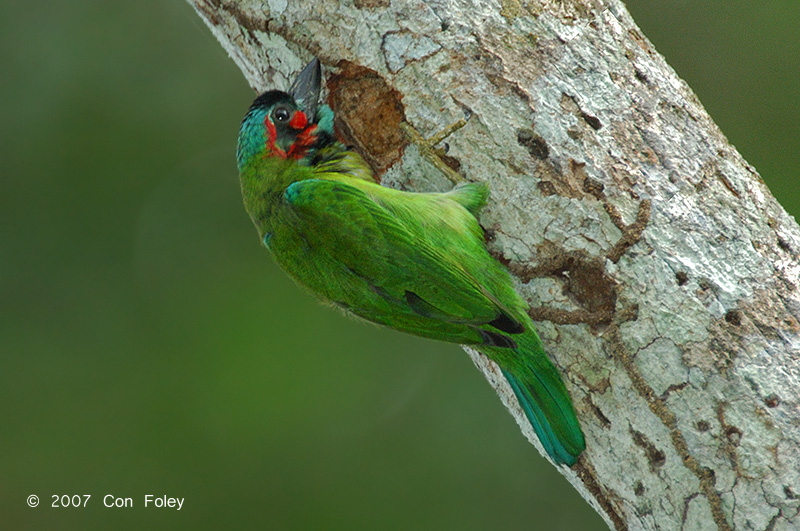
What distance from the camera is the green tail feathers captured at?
7.18 feet

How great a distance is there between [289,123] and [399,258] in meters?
0.74

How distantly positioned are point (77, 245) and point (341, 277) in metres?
3.53

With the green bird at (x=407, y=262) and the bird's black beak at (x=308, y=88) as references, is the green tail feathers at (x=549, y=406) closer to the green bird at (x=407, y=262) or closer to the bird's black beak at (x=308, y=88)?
the green bird at (x=407, y=262)

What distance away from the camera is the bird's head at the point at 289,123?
2.57m

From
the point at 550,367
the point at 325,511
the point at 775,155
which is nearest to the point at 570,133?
the point at 550,367

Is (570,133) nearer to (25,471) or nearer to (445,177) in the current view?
(445,177)

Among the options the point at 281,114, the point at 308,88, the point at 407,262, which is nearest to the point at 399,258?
the point at 407,262

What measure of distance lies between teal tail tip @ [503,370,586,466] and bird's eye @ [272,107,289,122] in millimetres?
1316

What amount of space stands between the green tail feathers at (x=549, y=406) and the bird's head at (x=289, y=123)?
108 centimetres

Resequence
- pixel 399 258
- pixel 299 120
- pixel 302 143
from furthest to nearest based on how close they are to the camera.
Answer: pixel 302 143
pixel 299 120
pixel 399 258

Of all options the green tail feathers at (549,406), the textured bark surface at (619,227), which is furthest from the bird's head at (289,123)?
the green tail feathers at (549,406)

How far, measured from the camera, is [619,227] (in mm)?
2070

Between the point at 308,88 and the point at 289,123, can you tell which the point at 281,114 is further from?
the point at 308,88

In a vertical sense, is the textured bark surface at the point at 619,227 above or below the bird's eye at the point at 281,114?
below
